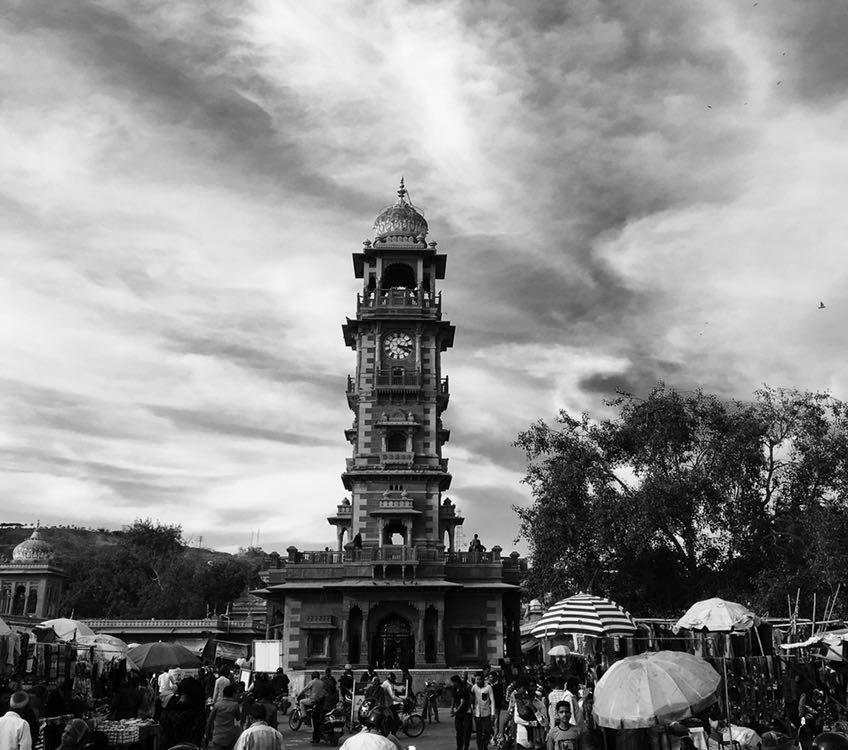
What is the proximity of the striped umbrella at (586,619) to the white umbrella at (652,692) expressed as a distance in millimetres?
6976

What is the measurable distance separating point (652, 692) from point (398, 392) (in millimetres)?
36909

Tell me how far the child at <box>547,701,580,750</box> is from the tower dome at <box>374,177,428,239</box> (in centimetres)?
4107

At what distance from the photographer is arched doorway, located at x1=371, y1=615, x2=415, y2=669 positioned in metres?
39.1

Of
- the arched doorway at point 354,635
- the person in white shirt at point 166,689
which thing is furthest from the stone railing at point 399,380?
the person in white shirt at point 166,689

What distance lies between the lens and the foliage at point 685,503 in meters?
30.2

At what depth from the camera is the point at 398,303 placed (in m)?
48.8

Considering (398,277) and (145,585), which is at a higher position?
(398,277)

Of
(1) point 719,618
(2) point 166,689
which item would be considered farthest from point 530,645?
(2) point 166,689

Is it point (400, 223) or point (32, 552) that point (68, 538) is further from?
point (400, 223)

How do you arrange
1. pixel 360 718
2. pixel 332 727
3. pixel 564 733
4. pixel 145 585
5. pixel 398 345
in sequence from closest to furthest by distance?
pixel 564 733, pixel 360 718, pixel 332 727, pixel 398 345, pixel 145 585

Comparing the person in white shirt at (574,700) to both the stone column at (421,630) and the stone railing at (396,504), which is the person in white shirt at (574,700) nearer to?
the stone column at (421,630)

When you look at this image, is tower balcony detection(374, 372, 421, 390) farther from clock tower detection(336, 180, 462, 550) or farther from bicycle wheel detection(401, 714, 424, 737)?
bicycle wheel detection(401, 714, 424, 737)

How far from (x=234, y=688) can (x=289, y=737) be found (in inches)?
405

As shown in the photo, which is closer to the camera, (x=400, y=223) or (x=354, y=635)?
(x=354, y=635)
